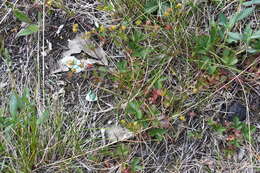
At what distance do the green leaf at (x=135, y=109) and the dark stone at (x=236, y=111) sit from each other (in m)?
0.43

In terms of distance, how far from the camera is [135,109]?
6.18ft

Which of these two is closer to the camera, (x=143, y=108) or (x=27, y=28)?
(x=143, y=108)

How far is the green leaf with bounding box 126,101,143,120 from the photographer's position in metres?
1.87

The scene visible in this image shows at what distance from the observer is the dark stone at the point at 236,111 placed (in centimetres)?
190

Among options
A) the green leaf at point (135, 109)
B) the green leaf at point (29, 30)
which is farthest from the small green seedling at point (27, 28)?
the green leaf at point (135, 109)

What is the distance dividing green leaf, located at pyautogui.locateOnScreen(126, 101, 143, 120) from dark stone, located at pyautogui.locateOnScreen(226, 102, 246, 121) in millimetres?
434

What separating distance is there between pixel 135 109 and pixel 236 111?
1.62ft

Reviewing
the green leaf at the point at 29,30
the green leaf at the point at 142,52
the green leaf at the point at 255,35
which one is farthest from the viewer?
the green leaf at the point at 29,30

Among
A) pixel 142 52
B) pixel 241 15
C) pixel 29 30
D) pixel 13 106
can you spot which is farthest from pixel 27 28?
pixel 241 15

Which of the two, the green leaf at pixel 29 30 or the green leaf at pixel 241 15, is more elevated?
the green leaf at pixel 241 15

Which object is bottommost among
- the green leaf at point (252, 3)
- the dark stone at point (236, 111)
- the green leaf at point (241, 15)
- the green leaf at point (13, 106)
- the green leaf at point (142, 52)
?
the dark stone at point (236, 111)

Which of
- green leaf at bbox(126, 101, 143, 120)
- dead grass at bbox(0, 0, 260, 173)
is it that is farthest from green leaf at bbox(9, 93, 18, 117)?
green leaf at bbox(126, 101, 143, 120)

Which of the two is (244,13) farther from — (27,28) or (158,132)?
(27,28)

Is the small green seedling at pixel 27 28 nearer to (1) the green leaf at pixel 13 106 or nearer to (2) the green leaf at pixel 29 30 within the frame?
(2) the green leaf at pixel 29 30
